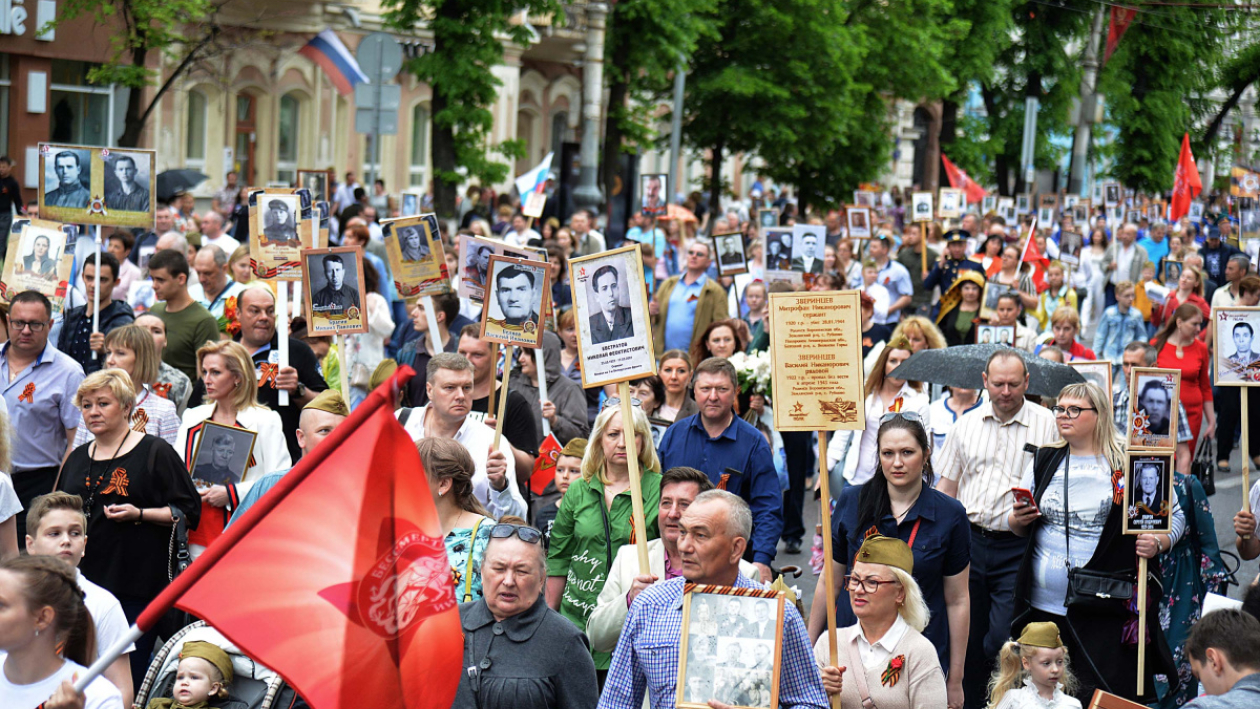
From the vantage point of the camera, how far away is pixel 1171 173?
49.5 metres

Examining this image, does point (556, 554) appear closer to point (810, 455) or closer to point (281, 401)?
point (281, 401)

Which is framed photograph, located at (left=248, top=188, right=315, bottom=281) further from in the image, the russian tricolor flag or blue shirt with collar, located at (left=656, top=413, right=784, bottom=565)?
the russian tricolor flag

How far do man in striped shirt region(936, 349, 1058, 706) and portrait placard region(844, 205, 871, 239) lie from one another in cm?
1237

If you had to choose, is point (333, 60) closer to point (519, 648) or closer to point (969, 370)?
point (969, 370)

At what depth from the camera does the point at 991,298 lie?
12.9m

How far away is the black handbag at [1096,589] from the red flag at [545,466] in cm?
272

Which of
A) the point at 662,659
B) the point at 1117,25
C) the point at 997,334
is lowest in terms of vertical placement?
the point at 662,659

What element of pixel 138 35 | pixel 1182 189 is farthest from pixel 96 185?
pixel 1182 189

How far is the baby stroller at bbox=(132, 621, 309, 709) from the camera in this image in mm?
5238

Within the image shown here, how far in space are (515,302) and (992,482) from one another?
2.81 m

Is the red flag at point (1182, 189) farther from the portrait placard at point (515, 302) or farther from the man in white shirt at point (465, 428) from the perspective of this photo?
the man in white shirt at point (465, 428)

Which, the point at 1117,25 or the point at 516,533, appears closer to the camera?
the point at 516,533

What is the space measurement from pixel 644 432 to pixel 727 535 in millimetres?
1945

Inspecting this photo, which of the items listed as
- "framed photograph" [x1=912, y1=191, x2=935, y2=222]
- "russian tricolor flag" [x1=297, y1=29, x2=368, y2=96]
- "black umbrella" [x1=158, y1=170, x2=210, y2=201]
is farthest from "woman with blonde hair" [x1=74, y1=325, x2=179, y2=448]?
"russian tricolor flag" [x1=297, y1=29, x2=368, y2=96]
